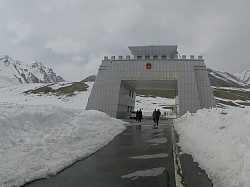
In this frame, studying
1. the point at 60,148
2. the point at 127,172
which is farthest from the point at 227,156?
the point at 60,148

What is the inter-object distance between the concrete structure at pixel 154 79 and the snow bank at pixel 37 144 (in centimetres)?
2262

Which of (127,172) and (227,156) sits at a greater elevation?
(227,156)

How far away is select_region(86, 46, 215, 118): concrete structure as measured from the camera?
37.5 meters

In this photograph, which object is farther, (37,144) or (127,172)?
(37,144)

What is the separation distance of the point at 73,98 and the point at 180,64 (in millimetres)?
62358

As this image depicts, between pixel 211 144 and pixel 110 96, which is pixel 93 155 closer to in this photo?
pixel 211 144

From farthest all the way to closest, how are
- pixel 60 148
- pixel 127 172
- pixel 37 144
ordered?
pixel 60 148 < pixel 37 144 < pixel 127 172

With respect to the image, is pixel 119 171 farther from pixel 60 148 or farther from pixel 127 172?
pixel 60 148

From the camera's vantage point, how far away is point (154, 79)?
38.3m

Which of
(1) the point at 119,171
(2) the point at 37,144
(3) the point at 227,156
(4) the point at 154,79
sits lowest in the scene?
(1) the point at 119,171

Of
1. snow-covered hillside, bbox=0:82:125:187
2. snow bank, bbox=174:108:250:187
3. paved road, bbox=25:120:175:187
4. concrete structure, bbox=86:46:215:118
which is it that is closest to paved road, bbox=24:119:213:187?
paved road, bbox=25:120:175:187

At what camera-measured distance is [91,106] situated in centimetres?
3959

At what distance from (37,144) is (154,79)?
96.1 feet

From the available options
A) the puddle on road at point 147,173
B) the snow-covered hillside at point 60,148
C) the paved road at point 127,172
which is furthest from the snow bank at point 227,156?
the puddle on road at point 147,173
